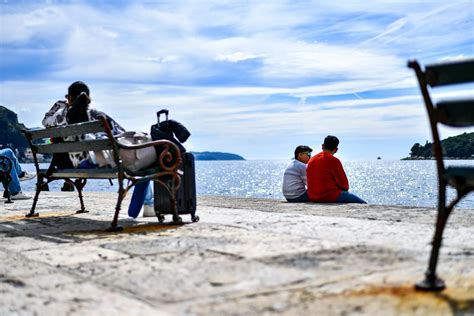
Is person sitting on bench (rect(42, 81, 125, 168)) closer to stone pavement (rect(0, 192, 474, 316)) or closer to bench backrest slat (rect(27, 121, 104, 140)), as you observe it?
bench backrest slat (rect(27, 121, 104, 140))

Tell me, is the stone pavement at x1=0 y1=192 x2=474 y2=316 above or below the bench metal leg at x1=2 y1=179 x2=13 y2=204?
below

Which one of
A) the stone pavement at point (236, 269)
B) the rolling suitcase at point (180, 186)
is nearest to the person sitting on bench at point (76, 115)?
the rolling suitcase at point (180, 186)

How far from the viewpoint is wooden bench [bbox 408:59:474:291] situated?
3.18 metres

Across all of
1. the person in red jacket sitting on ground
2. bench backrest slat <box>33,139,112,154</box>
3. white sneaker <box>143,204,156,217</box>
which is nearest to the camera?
bench backrest slat <box>33,139,112,154</box>

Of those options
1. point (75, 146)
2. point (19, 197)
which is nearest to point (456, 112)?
point (75, 146)

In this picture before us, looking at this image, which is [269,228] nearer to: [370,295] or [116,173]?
[116,173]

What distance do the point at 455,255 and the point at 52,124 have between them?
16.3 feet

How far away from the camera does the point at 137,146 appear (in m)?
6.29

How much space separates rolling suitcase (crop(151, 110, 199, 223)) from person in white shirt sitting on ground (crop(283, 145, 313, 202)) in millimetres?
3977

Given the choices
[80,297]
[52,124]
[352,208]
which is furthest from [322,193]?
[80,297]

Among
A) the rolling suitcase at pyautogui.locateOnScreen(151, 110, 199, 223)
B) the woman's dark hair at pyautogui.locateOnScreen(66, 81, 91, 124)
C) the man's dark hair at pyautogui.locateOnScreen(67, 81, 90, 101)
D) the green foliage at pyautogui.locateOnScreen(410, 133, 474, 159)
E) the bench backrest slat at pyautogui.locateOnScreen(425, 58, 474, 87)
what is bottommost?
the rolling suitcase at pyautogui.locateOnScreen(151, 110, 199, 223)

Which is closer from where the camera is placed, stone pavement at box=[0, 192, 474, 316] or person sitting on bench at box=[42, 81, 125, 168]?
stone pavement at box=[0, 192, 474, 316]

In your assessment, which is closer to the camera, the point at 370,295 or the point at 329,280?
the point at 370,295

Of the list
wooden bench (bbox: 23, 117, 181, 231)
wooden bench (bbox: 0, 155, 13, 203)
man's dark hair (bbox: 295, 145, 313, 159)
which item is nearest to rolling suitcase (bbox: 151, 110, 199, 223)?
wooden bench (bbox: 23, 117, 181, 231)
